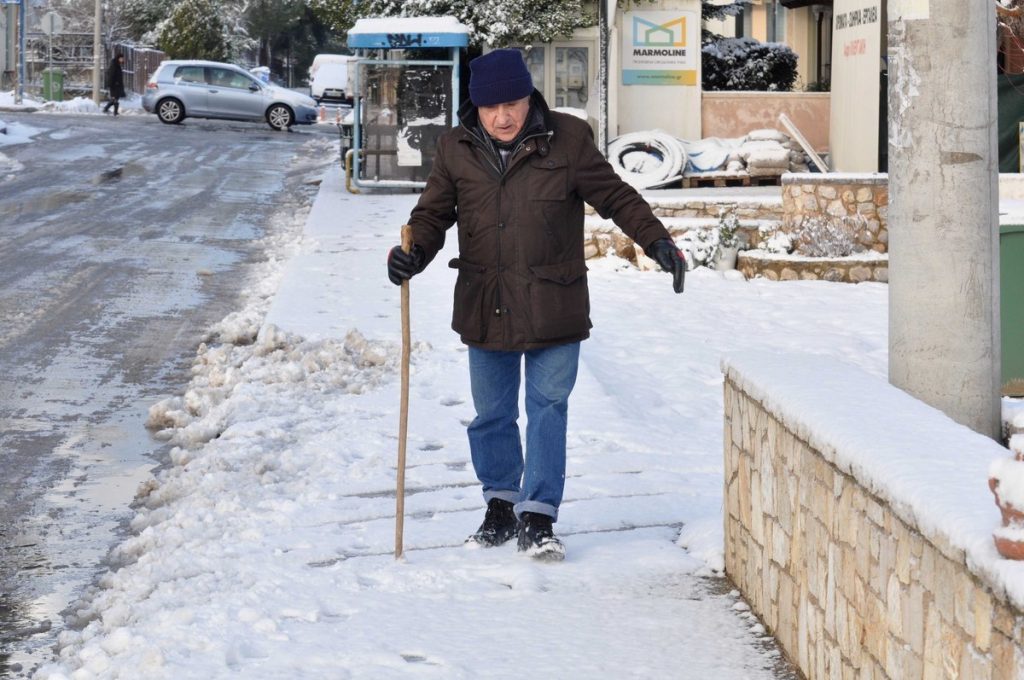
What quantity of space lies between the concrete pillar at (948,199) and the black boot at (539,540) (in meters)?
1.37

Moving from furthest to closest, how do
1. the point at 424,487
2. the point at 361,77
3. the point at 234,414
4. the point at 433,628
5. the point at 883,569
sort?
the point at 361,77
the point at 234,414
the point at 424,487
the point at 433,628
the point at 883,569

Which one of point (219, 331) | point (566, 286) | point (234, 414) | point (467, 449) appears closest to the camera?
point (566, 286)

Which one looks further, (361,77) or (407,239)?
(361,77)

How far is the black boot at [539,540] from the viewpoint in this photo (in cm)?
529

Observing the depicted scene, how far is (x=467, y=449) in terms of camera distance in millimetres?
7156

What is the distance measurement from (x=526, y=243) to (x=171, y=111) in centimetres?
A: 3268

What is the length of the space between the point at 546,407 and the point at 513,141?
0.87 m

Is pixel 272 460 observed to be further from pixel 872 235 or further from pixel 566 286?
pixel 872 235

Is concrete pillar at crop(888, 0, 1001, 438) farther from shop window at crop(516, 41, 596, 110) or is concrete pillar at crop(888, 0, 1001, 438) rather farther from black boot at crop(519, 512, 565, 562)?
shop window at crop(516, 41, 596, 110)

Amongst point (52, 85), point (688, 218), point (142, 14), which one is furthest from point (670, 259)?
point (142, 14)

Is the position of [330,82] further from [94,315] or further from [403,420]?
[403,420]

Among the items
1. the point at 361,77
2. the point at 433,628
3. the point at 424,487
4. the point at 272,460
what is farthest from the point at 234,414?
the point at 361,77

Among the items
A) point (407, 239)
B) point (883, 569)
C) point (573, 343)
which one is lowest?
point (883, 569)

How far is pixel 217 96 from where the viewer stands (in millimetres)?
36500
